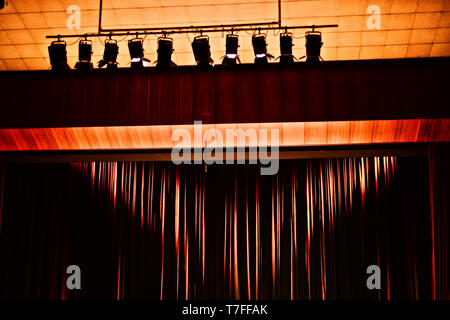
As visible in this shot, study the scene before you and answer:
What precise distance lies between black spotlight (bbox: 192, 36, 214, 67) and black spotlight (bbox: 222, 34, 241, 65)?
0.17m

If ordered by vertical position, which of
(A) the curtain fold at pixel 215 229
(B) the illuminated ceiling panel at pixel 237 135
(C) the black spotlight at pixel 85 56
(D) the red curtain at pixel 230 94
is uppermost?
(C) the black spotlight at pixel 85 56

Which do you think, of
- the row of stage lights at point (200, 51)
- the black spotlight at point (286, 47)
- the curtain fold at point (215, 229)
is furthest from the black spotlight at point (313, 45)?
the curtain fold at point (215, 229)

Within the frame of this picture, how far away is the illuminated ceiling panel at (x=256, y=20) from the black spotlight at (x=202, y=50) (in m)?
0.90

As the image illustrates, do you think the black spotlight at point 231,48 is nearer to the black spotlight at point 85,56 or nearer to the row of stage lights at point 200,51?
the row of stage lights at point 200,51

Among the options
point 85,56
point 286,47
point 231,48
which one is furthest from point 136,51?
point 286,47

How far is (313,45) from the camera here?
4586mm

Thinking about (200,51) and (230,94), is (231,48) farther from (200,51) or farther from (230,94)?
(230,94)

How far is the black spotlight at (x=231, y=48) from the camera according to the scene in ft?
15.1

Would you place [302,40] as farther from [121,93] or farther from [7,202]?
[7,202]

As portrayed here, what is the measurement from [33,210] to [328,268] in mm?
3390

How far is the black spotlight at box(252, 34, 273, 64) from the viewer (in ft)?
15.2

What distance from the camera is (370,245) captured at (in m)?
5.42

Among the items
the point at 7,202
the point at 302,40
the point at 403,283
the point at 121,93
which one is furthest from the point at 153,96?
the point at 403,283
